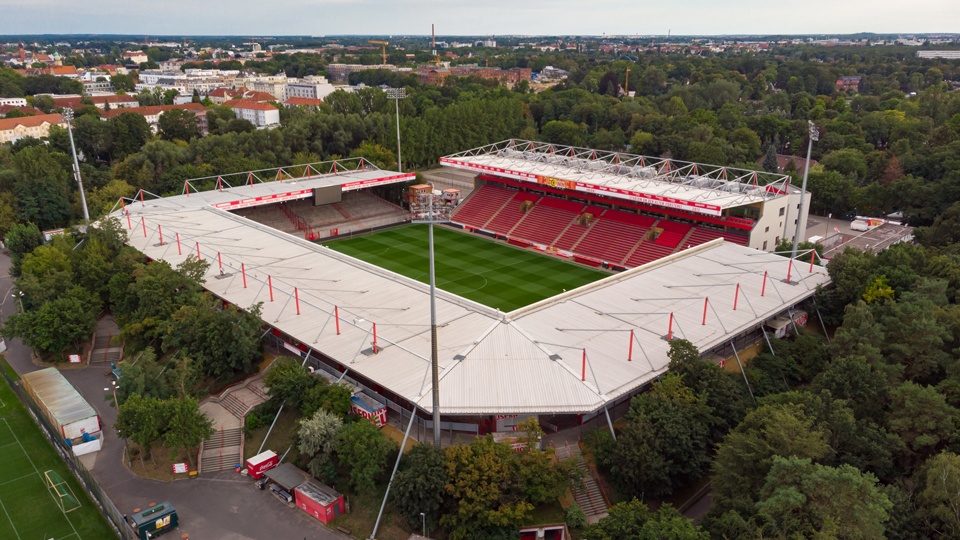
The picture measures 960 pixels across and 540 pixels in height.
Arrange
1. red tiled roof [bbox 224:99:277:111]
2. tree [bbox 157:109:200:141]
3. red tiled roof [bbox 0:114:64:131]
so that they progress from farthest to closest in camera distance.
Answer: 1. red tiled roof [bbox 224:99:277:111]
2. red tiled roof [bbox 0:114:64:131]
3. tree [bbox 157:109:200:141]

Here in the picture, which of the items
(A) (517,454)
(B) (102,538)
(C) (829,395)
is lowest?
(B) (102,538)

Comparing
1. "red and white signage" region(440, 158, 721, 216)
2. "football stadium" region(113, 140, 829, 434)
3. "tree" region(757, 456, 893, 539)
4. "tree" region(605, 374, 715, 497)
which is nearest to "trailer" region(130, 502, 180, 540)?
"football stadium" region(113, 140, 829, 434)

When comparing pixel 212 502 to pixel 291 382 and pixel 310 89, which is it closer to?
pixel 291 382

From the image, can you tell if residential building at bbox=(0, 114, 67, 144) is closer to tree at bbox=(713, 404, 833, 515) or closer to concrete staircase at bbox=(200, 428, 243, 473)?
concrete staircase at bbox=(200, 428, 243, 473)

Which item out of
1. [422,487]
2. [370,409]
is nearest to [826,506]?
[422,487]

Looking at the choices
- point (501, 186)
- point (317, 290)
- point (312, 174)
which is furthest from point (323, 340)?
point (312, 174)

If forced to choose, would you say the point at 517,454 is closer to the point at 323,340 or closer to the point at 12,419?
the point at 323,340

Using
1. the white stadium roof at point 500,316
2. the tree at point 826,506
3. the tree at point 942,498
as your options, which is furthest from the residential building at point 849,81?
the tree at point 826,506
